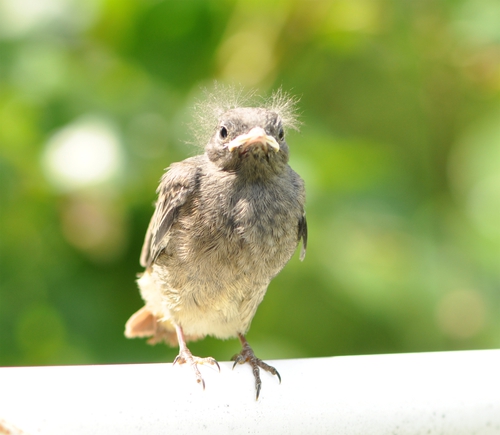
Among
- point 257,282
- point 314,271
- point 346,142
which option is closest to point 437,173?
point 346,142

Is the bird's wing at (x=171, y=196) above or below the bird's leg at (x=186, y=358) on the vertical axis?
above

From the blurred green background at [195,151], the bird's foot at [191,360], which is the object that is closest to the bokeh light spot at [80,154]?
the blurred green background at [195,151]

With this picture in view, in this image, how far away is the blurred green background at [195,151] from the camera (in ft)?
10.5

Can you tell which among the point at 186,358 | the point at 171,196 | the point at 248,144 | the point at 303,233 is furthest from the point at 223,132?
the point at 186,358

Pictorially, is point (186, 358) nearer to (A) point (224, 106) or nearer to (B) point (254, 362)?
(B) point (254, 362)

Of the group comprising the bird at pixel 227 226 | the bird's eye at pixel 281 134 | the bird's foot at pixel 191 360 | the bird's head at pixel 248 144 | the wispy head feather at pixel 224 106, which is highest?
the wispy head feather at pixel 224 106

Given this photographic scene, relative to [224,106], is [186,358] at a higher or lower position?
lower

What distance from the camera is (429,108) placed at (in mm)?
3818

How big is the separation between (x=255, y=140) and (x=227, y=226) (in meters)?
0.36

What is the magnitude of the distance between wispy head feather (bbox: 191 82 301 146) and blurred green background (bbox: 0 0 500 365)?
4.5 inches

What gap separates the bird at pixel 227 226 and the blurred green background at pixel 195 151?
1.05 ft

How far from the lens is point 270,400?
1992 mm

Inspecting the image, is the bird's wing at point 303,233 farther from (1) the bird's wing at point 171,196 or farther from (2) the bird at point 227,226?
(1) the bird's wing at point 171,196

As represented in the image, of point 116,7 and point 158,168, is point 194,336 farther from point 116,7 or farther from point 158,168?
point 116,7
